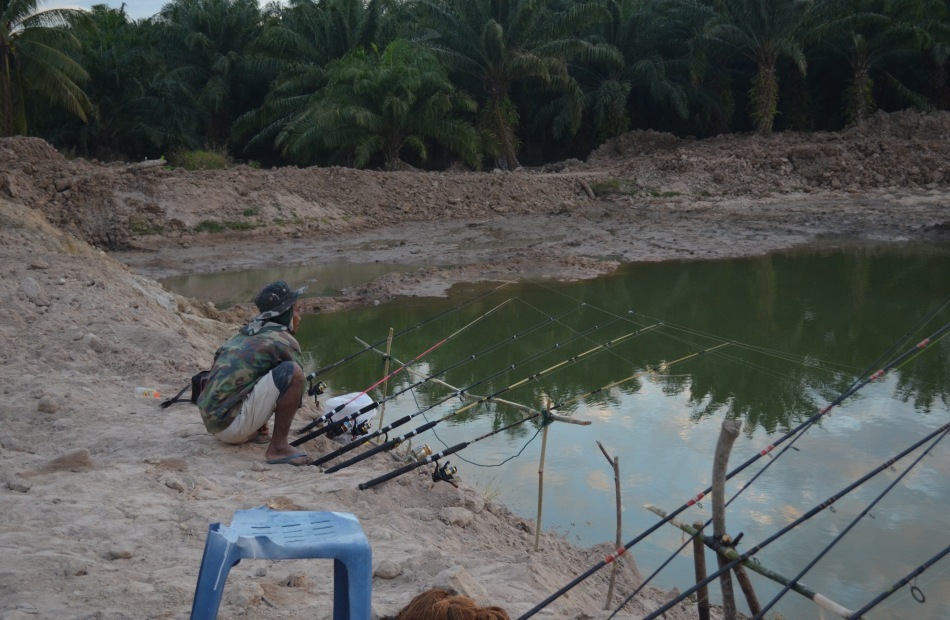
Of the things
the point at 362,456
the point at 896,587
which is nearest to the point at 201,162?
the point at 362,456

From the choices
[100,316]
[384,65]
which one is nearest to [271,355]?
[100,316]

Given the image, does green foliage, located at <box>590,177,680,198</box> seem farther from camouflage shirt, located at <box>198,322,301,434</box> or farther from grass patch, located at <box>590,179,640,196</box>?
camouflage shirt, located at <box>198,322,301,434</box>

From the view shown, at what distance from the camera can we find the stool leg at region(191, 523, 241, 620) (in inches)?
103

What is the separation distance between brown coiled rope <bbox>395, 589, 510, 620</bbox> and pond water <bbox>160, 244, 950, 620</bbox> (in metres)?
1.77

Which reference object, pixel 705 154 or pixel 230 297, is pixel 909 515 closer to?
pixel 230 297

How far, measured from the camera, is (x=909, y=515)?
6.03 metres

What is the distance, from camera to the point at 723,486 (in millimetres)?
3402

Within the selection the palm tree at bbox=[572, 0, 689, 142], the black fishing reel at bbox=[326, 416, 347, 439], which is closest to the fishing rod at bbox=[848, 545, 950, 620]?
the black fishing reel at bbox=[326, 416, 347, 439]

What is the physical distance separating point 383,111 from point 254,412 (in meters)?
20.0

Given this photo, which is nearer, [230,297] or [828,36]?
[230,297]

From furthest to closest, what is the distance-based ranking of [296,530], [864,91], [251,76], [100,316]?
[251,76] → [864,91] → [100,316] → [296,530]

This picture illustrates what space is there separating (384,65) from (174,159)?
253 inches

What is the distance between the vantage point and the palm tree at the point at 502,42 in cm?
2462

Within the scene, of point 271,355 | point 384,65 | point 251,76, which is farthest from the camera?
point 251,76
